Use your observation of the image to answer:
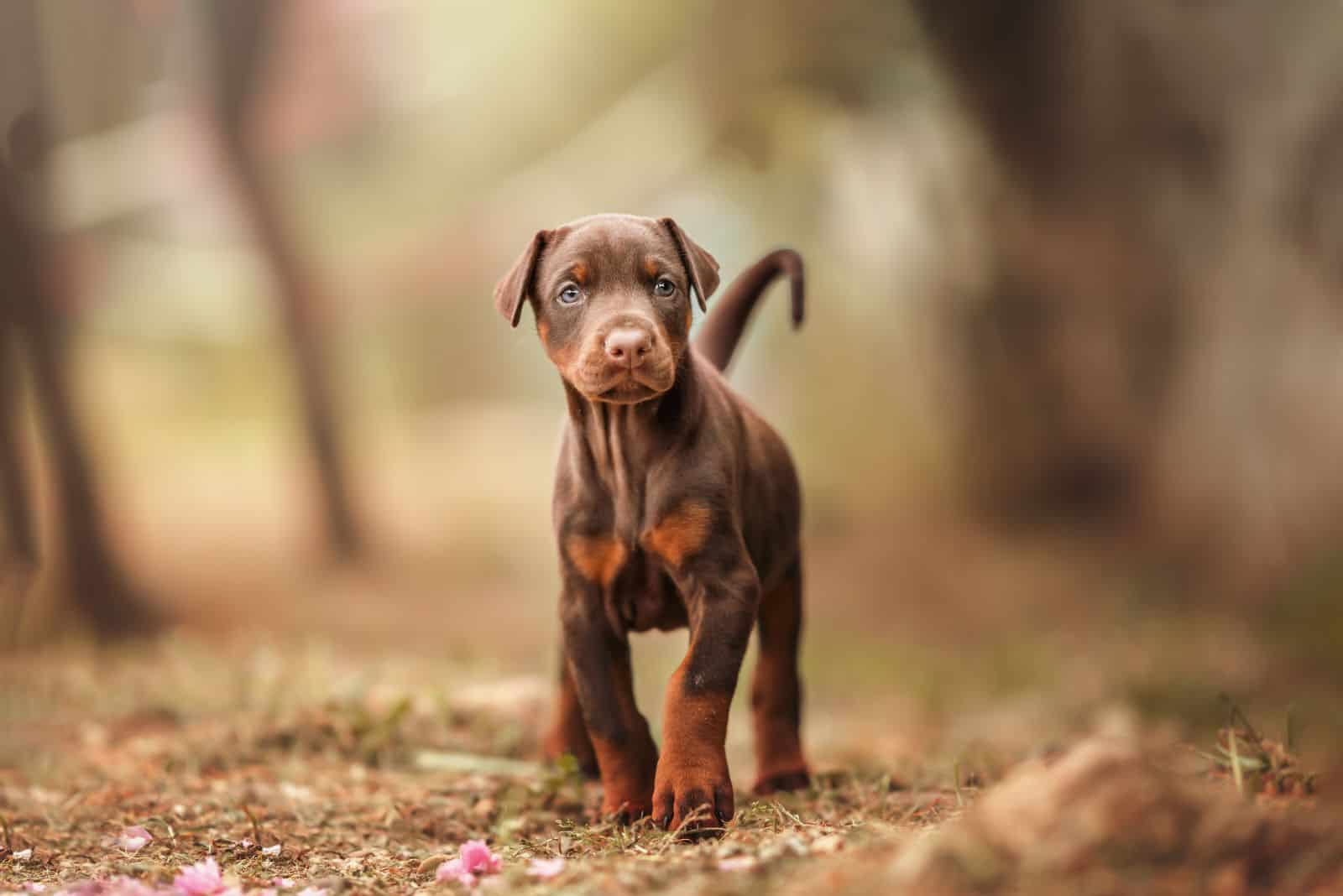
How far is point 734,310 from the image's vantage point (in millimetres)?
4824

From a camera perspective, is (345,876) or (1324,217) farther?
(1324,217)

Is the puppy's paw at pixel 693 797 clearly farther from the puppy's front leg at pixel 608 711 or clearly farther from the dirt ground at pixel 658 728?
the puppy's front leg at pixel 608 711

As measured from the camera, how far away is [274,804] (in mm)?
4258

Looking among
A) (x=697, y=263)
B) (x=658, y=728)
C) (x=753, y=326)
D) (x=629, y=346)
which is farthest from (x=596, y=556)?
→ (x=753, y=326)

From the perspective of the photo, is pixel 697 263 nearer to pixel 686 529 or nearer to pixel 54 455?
pixel 686 529

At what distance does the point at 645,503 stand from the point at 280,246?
31.5 feet

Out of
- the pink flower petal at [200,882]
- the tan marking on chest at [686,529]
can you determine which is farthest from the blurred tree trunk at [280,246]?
the pink flower petal at [200,882]

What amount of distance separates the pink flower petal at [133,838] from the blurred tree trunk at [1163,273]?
7683 mm

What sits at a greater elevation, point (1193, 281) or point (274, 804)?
point (1193, 281)

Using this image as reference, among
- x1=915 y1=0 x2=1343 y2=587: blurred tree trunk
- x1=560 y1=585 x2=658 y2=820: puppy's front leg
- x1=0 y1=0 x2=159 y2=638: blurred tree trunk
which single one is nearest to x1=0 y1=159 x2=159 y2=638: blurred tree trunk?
x1=0 y1=0 x2=159 y2=638: blurred tree trunk

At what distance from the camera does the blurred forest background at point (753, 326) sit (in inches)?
367

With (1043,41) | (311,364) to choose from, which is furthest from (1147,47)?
(311,364)

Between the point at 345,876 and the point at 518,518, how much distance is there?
353 inches

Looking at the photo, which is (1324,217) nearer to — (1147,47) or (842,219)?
(1147,47)
